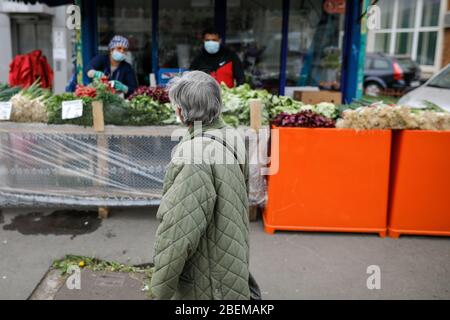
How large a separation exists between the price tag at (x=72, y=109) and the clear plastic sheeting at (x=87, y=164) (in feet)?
0.42

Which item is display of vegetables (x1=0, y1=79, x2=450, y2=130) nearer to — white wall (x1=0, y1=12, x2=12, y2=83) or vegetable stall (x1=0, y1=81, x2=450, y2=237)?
vegetable stall (x1=0, y1=81, x2=450, y2=237)

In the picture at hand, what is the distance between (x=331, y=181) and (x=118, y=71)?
2.98 m

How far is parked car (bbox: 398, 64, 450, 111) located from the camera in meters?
6.28

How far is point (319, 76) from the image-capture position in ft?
26.5

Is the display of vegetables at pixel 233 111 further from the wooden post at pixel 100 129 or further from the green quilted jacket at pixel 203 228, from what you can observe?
the green quilted jacket at pixel 203 228

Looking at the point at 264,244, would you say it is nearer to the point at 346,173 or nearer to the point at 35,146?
the point at 346,173

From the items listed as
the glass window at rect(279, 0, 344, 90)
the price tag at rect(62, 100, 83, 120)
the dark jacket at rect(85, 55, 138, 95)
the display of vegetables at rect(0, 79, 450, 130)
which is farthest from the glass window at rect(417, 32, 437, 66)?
the price tag at rect(62, 100, 83, 120)

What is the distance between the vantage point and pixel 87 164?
4.73m

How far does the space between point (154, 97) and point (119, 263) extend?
1.81 m

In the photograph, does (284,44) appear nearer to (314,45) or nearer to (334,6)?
(314,45)

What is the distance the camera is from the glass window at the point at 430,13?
1902 cm

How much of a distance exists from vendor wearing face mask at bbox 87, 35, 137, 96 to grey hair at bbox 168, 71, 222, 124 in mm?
3616

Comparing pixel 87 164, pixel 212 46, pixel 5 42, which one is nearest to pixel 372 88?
pixel 212 46
